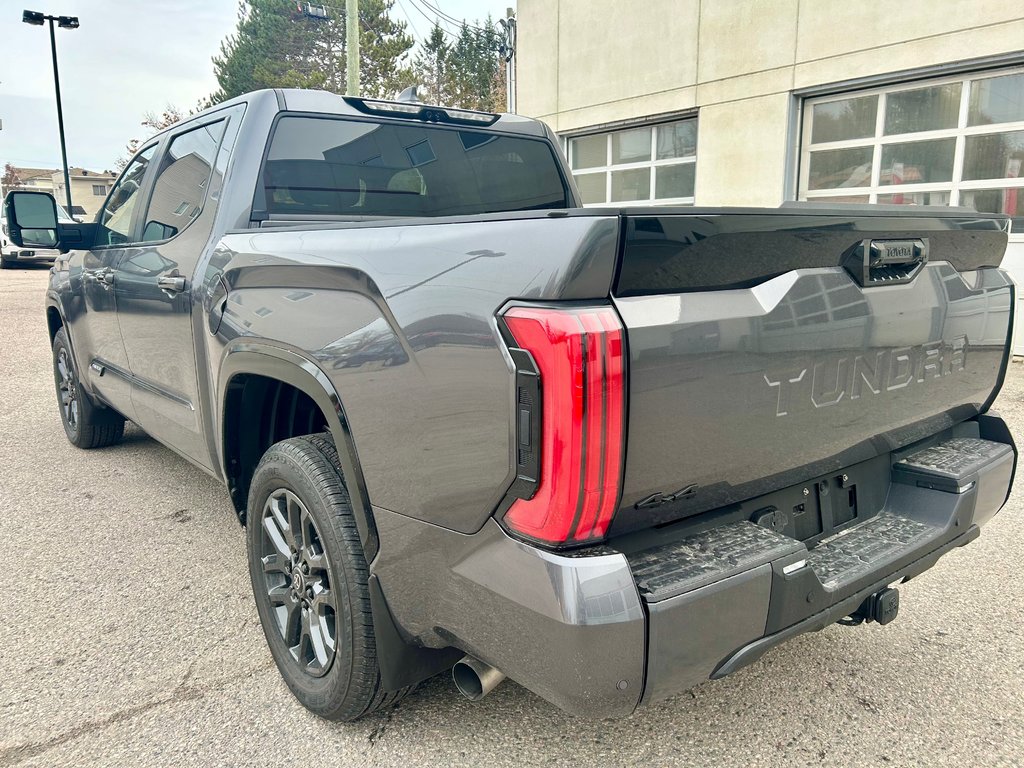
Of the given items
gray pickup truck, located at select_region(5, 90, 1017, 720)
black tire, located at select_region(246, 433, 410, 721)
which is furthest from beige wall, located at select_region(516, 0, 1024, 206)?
black tire, located at select_region(246, 433, 410, 721)

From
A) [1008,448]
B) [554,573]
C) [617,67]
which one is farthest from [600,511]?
[617,67]

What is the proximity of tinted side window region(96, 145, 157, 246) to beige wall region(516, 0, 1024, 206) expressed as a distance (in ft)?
24.7

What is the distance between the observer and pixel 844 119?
896cm

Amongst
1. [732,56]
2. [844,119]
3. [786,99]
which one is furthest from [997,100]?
[732,56]

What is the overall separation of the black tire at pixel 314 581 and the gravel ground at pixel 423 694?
0.16 meters

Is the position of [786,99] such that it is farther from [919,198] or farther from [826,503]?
[826,503]

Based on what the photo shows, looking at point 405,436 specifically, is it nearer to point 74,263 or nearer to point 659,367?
point 659,367

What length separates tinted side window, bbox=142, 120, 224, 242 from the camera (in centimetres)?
315

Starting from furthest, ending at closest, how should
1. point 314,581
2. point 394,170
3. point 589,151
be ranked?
point 589,151, point 394,170, point 314,581

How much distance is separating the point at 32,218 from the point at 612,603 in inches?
158

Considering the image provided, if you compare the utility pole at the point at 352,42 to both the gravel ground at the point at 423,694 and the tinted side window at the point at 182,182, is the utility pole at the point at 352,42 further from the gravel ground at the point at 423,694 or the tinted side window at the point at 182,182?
the gravel ground at the point at 423,694

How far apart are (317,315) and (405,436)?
51 cm

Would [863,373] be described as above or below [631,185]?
below

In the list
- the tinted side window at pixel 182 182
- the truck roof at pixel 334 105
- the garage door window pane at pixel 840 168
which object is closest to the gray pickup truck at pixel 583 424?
the truck roof at pixel 334 105
